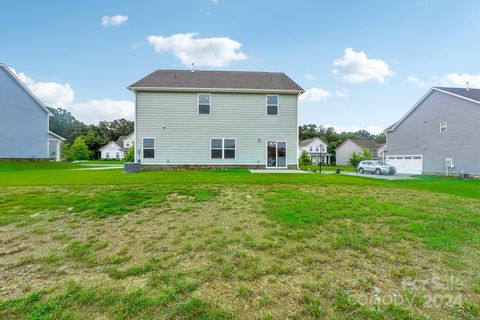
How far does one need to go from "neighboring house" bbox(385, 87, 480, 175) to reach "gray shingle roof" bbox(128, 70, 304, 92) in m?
14.2

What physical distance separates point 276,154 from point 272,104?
12.2ft

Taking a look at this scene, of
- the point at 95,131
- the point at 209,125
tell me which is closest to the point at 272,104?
the point at 209,125

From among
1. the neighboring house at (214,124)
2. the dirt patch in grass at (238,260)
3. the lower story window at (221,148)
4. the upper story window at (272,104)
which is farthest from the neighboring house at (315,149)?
the dirt patch in grass at (238,260)

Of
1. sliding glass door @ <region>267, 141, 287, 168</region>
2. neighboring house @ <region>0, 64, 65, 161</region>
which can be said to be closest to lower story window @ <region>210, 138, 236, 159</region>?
sliding glass door @ <region>267, 141, 287, 168</region>

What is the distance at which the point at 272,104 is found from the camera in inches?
634

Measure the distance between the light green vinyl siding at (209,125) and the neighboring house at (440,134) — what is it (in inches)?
569

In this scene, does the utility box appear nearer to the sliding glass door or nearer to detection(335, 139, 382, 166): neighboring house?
the sliding glass door

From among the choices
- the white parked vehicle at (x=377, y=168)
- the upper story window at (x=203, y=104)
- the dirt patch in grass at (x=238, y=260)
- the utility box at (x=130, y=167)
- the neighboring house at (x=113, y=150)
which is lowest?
the dirt patch in grass at (x=238, y=260)

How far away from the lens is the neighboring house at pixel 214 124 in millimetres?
15477

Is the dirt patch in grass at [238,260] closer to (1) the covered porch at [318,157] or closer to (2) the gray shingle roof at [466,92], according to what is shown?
(2) the gray shingle roof at [466,92]

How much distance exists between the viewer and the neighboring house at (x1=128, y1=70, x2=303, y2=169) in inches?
609

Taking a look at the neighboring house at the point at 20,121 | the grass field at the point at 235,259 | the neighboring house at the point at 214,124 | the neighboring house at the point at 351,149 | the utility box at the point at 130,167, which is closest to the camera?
the grass field at the point at 235,259

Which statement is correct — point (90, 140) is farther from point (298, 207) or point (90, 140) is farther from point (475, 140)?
point (475, 140)

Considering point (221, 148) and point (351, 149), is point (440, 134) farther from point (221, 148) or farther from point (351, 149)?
point (351, 149)
